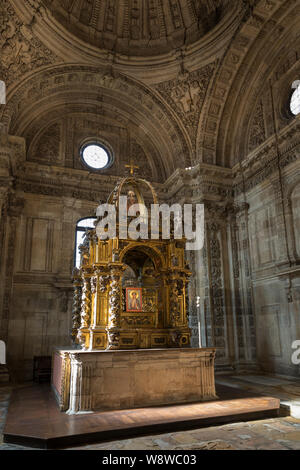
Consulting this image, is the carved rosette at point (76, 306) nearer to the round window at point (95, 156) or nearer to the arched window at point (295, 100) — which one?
the round window at point (95, 156)

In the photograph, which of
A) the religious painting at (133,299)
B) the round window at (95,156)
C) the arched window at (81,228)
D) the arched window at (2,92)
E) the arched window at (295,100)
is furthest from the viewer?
the round window at (95,156)

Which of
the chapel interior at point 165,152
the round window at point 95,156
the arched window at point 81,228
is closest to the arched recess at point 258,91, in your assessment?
the chapel interior at point 165,152

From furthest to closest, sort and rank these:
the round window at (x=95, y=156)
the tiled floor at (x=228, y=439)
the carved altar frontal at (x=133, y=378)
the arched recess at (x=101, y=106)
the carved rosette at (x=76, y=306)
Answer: the round window at (x=95, y=156), the arched recess at (x=101, y=106), the carved rosette at (x=76, y=306), the carved altar frontal at (x=133, y=378), the tiled floor at (x=228, y=439)

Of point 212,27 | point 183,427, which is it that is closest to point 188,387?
point 183,427

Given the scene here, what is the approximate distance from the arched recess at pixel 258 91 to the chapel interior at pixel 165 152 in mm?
53

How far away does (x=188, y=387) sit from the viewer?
26.1ft

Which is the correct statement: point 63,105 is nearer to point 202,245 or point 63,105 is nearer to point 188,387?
point 202,245

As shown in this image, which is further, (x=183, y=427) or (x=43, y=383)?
(x=43, y=383)

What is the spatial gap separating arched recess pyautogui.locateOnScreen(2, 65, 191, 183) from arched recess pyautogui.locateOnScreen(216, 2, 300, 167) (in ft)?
6.47

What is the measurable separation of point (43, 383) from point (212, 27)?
1484 centimetres

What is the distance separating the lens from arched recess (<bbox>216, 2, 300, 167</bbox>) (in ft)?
42.8

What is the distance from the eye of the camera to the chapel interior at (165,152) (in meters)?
12.5

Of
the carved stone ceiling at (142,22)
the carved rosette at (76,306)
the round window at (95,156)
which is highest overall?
the carved stone ceiling at (142,22)

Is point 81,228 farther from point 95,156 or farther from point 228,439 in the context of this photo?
point 228,439
